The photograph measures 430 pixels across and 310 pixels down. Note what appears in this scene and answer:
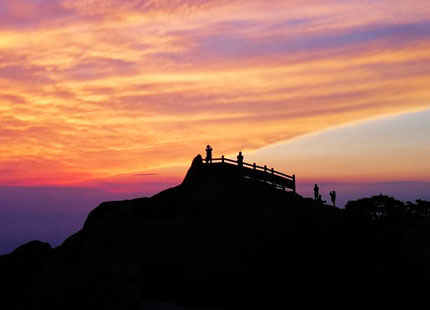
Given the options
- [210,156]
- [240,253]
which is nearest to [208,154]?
[210,156]

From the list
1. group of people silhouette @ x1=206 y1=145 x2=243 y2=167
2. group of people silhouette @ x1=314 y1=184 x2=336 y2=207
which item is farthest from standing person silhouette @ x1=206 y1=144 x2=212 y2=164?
group of people silhouette @ x1=314 y1=184 x2=336 y2=207

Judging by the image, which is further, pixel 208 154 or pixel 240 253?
pixel 208 154

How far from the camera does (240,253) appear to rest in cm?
3500

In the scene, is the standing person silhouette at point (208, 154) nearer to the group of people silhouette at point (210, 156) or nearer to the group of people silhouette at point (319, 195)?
the group of people silhouette at point (210, 156)

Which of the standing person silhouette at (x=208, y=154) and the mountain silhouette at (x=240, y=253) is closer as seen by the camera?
the mountain silhouette at (x=240, y=253)

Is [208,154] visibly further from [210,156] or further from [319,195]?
[319,195]

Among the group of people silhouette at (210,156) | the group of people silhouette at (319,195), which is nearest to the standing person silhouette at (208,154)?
the group of people silhouette at (210,156)

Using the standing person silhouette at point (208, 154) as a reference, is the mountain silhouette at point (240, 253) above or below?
below

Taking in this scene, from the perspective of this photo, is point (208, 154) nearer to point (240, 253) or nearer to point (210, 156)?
point (210, 156)

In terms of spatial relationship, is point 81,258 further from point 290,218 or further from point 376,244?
point 376,244

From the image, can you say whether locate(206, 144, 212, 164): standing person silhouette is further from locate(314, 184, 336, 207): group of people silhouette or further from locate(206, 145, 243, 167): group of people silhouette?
locate(314, 184, 336, 207): group of people silhouette

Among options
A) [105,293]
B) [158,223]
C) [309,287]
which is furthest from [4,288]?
[309,287]

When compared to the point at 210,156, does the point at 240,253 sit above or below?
below

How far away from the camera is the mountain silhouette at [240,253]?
3253 cm
